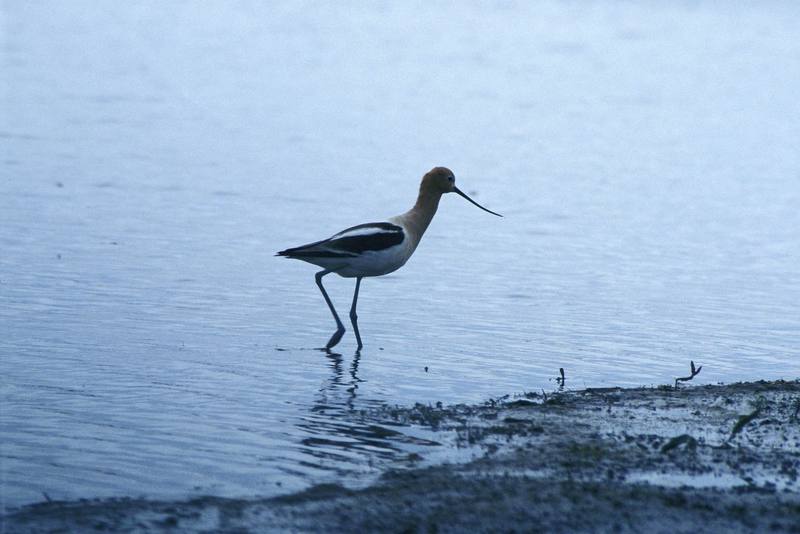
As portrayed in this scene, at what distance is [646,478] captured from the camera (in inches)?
253

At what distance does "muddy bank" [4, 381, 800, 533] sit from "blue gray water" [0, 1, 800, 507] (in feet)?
1.17

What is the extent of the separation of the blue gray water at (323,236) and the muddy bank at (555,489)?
0.36 metres

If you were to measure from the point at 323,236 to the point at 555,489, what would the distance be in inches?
375

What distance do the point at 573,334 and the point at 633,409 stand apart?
3.16 metres

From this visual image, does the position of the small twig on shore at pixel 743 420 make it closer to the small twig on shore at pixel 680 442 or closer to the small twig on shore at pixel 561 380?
the small twig on shore at pixel 680 442

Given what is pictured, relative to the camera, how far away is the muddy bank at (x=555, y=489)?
225 inches

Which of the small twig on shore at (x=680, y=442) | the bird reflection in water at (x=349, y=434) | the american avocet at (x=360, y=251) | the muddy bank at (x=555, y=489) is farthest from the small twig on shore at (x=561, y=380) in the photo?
the small twig on shore at (x=680, y=442)

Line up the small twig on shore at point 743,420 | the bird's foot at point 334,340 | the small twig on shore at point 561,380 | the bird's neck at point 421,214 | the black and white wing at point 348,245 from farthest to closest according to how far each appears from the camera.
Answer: the bird's neck at point 421,214, the black and white wing at point 348,245, the bird's foot at point 334,340, the small twig on shore at point 561,380, the small twig on shore at point 743,420

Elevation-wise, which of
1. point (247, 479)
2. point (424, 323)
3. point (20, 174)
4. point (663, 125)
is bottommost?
point (247, 479)

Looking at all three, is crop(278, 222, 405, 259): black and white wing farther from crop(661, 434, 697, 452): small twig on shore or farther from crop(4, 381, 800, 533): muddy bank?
crop(661, 434, 697, 452): small twig on shore

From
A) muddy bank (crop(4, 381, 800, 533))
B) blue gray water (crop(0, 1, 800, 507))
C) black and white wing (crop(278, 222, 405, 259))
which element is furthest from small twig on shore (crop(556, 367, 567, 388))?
black and white wing (crop(278, 222, 405, 259))

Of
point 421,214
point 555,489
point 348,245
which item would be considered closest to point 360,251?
point 348,245

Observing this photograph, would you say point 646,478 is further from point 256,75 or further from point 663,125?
point 256,75

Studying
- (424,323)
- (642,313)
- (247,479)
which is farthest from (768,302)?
(247,479)
